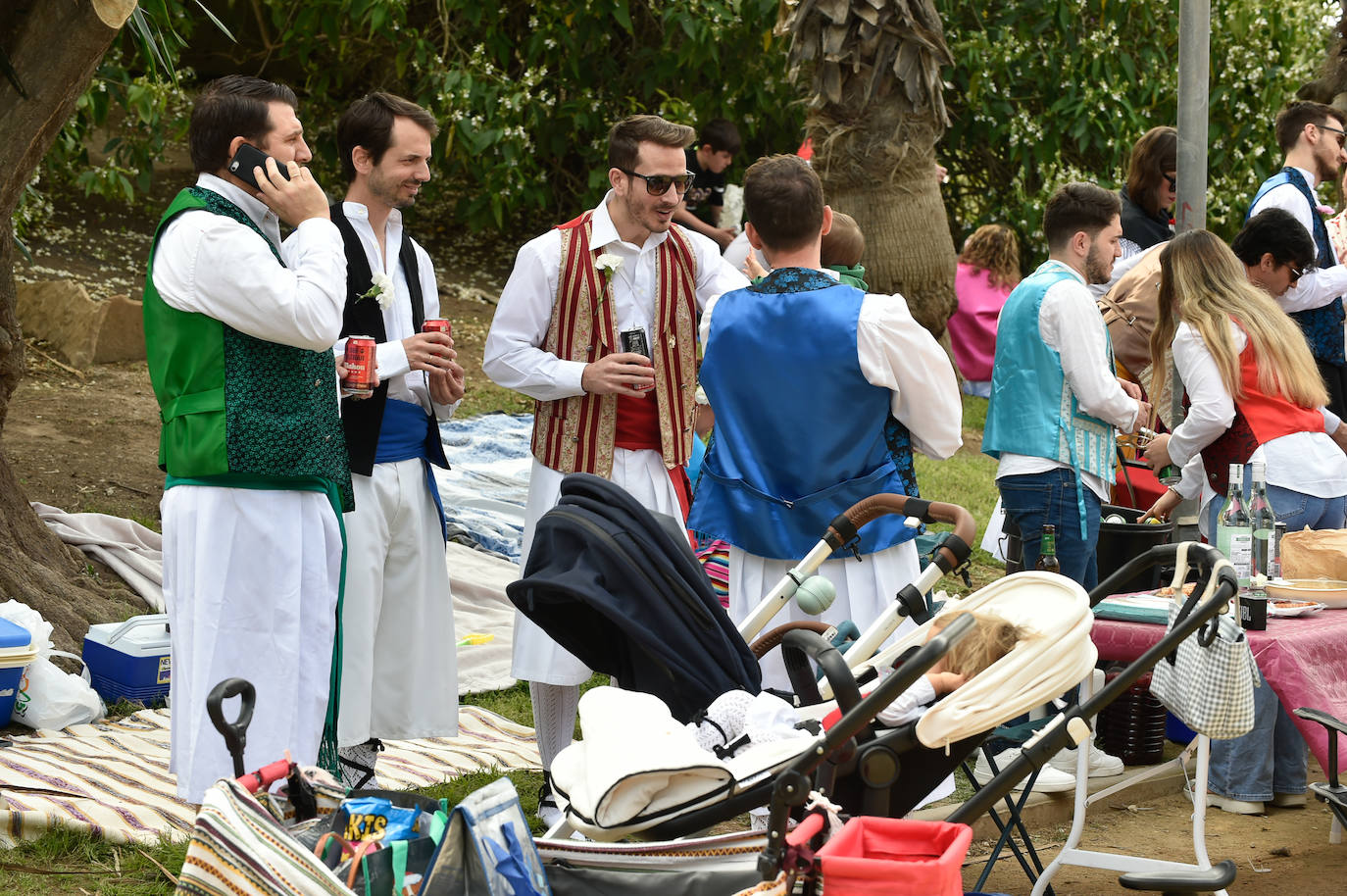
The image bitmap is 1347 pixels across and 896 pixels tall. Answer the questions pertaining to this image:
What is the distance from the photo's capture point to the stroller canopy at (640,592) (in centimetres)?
306

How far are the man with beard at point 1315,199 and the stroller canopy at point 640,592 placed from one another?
3942 mm

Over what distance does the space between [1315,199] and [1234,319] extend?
7.08ft

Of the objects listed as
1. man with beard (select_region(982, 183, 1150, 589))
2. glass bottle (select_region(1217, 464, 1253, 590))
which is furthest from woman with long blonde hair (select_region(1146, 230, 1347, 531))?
glass bottle (select_region(1217, 464, 1253, 590))

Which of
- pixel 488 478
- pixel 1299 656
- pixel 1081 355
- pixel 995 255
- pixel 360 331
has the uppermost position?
pixel 995 255

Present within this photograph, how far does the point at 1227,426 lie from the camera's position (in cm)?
489

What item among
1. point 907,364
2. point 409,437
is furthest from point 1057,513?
point 409,437

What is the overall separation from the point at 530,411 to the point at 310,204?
7.05 meters

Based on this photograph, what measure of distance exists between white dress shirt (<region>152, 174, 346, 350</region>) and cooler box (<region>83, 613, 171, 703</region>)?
223cm

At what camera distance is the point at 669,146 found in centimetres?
446

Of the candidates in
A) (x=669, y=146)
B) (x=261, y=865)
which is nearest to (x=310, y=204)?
(x=669, y=146)

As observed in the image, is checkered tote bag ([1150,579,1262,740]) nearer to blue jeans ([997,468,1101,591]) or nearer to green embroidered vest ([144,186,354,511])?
blue jeans ([997,468,1101,591])

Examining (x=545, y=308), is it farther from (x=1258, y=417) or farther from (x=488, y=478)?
(x=488, y=478)

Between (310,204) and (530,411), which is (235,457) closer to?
(310,204)

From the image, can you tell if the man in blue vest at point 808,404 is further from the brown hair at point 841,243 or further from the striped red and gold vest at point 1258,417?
the striped red and gold vest at point 1258,417
